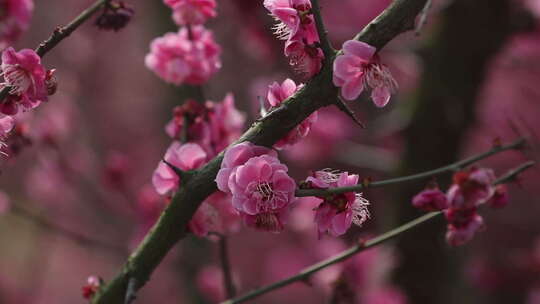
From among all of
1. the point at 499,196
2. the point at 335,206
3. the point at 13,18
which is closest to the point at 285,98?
the point at 335,206

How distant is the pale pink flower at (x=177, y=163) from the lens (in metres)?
1.13

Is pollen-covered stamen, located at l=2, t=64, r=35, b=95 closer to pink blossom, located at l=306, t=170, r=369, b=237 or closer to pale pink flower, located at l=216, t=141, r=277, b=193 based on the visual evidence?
pale pink flower, located at l=216, t=141, r=277, b=193

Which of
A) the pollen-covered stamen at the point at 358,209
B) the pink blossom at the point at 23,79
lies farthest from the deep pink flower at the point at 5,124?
the pollen-covered stamen at the point at 358,209

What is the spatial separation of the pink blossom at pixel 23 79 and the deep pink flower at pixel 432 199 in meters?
0.56

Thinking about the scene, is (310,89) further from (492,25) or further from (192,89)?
(492,25)

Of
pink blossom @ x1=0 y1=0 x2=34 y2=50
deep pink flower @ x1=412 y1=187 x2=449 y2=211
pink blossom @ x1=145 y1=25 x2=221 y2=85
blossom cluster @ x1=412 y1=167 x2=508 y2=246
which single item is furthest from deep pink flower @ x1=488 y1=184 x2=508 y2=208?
A: pink blossom @ x1=0 y1=0 x2=34 y2=50

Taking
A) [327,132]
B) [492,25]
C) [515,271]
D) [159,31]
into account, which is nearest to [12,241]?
[159,31]

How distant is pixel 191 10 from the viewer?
128 cm

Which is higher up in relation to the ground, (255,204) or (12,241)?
(12,241)

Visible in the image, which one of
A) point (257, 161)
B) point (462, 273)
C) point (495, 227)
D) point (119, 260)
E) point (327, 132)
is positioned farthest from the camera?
point (495, 227)

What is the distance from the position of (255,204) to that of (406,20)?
0.32 m

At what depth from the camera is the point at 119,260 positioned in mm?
3889

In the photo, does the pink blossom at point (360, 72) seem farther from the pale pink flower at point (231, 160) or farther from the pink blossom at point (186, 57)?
the pink blossom at point (186, 57)

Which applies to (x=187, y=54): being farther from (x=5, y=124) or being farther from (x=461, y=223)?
(x=461, y=223)
